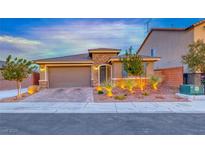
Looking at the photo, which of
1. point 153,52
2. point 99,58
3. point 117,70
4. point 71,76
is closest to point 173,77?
point 117,70

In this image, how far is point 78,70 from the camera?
19.0m

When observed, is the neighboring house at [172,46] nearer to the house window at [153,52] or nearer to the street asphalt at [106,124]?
the house window at [153,52]

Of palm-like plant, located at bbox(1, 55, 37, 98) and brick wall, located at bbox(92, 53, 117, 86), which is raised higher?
brick wall, located at bbox(92, 53, 117, 86)

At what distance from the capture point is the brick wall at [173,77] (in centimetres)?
1603

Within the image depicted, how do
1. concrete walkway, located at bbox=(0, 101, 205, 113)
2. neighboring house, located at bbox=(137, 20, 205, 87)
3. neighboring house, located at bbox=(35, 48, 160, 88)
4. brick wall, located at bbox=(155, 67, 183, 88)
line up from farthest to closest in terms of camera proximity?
neighboring house, located at bbox=(35, 48, 160, 88) < neighboring house, located at bbox=(137, 20, 205, 87) < brick wall, located at bbox=(155, 67, 183, 88) < concrete walkway, located at bbox=(0, 101, 205, 113)

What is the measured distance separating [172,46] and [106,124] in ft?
52.7

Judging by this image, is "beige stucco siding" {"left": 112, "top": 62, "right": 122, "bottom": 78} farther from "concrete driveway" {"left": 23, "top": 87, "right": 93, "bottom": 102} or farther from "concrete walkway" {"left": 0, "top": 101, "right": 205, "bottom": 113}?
"concrete walkway" {"left": 0, "top": 101, "right": 205, "bottom": 113}

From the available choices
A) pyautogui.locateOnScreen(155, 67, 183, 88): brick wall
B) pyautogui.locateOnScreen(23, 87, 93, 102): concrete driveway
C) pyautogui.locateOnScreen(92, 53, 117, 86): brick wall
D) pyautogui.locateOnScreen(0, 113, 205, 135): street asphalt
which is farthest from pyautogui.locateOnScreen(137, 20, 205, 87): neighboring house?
pyautogui.locateOnScreen(0, 113, 205, 135): street asphalt

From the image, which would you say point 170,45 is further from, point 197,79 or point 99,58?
point 99,58

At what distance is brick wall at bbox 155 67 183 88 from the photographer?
52.6 ft

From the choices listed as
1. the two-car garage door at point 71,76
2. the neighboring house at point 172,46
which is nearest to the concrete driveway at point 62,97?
the two-car garage door at point 71,76

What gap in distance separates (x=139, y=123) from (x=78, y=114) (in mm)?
2800

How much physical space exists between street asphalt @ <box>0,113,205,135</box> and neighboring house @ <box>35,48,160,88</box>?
11092 mm

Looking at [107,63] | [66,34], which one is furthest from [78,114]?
[66,34]
